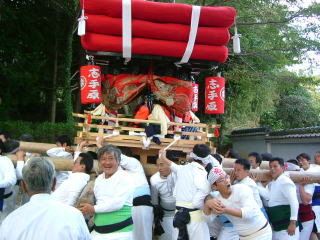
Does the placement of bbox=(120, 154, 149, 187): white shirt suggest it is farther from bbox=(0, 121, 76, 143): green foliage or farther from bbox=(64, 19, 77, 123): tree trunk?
bbox=(64, 19, 77, 123): tree trunk

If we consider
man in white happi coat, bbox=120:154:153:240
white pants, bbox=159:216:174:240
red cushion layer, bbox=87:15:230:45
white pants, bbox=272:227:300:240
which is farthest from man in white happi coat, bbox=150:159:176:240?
red cushion layer, bbox=87:15:230:45

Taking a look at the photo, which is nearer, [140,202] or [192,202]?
[192,202]

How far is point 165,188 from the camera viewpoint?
4.42 metres

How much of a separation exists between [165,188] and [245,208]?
1.49 meters

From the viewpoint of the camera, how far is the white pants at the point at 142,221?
434cm

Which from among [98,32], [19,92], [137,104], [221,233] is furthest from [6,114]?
[221,233]

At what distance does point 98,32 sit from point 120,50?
0.40 meters

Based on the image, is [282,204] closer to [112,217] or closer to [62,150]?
[112,217]

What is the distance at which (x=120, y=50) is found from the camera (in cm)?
527

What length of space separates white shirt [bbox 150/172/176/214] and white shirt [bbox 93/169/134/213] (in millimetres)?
1260

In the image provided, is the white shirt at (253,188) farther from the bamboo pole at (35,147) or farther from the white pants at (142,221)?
the bamboo pole at (35,147)

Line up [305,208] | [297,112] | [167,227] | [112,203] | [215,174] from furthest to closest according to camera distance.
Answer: [297,112]
[167,227]
[305,208]
[215,174]
[112,203]

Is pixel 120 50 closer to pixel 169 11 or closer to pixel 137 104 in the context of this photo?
pixel 169 11

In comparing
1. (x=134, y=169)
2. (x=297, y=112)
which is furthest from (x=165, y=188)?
(x=297, y=112)
